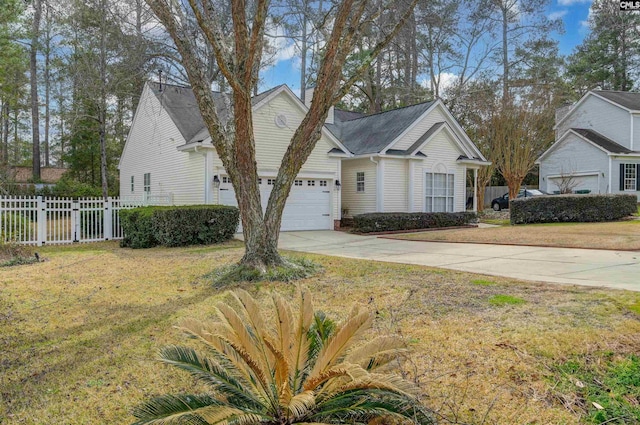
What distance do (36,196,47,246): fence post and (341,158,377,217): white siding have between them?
1147 centimetres

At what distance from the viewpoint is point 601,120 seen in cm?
2722

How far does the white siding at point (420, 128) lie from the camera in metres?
18.7

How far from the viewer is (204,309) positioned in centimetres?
558

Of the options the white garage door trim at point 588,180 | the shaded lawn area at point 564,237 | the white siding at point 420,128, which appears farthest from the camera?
the white garage door trim at point 588,180

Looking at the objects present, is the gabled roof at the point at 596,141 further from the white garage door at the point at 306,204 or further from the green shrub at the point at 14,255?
the green shrub at the point at 14,255

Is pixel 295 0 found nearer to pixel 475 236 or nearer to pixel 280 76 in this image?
pixel 280 76

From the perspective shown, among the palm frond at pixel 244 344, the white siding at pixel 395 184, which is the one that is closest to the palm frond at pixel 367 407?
the palm frond at pixel 244 344

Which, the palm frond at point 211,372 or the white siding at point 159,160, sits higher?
the white siding at point 159,160

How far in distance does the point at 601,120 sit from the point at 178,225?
87.7 ft

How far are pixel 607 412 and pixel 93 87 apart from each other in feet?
62.1

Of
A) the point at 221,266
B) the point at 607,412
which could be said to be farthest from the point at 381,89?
the point at 607,412

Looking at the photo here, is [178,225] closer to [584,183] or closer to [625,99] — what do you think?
[584,183]

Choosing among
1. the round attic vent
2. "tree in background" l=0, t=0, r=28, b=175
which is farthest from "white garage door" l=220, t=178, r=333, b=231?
"tree in background" l=0, t=0, r=28, b=175

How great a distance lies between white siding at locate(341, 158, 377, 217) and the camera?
1852cm
